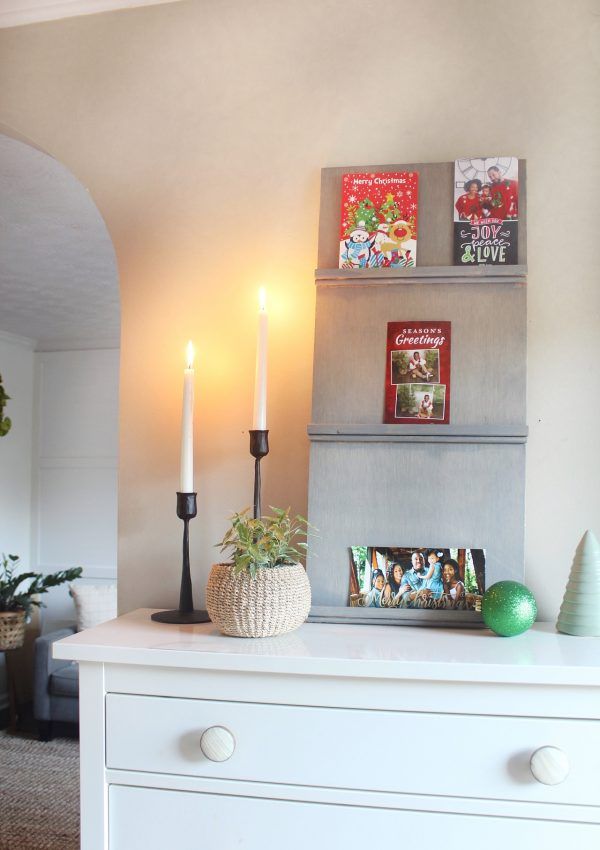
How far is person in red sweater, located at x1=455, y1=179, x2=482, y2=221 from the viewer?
142cm

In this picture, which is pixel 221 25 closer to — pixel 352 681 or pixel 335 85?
pixel 335 85

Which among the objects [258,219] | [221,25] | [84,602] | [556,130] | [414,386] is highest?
[221,25]

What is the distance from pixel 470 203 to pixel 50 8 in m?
1.00

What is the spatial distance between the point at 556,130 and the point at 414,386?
56cm

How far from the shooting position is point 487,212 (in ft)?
4.65

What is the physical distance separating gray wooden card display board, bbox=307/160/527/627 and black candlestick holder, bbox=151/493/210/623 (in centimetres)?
22

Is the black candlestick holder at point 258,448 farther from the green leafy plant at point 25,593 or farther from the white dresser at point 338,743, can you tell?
the green leafy plant at point 25,593

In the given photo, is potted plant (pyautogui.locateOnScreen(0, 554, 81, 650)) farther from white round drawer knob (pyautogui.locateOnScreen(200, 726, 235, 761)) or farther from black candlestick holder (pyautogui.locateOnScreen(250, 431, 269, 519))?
white round drawer knob (pyautogui.locateOnScreen(200, 726, 235, 761))

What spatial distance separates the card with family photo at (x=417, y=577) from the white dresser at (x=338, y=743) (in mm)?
133

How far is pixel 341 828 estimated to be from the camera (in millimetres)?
1107

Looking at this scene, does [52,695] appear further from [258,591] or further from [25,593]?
[258,591]

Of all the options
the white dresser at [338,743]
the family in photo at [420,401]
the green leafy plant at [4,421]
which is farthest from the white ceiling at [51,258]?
the white dresser at [338,743]

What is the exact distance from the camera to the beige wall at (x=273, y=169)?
144 cm

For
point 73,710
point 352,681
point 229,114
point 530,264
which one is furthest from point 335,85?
point 73,710
